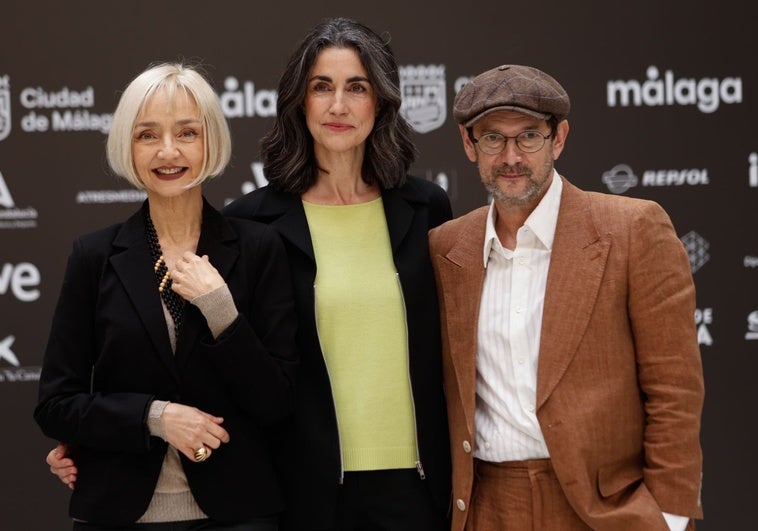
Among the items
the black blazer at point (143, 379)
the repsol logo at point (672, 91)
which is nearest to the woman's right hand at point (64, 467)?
the black blazer at point (143, 379)

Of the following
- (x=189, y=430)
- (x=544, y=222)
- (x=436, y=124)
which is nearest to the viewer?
(x=189, y=430)

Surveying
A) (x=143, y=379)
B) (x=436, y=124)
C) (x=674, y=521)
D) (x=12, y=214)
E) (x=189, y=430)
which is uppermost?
(x=436, y=124)

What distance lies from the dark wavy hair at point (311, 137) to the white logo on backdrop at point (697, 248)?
2.18 meters

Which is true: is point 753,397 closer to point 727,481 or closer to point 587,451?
point 727,481

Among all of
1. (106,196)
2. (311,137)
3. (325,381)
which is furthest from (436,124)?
(325,381)

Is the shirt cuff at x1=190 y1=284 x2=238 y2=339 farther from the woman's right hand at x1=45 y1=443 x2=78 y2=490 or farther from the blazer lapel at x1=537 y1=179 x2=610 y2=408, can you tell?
the blazer lapel at x1=537 y1=179 x2=610 y2=408

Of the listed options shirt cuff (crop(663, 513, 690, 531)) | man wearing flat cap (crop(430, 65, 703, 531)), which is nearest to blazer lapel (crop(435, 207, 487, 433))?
man wearing flat cap (crop(430, 65, 703, 531))

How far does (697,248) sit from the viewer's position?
15.6ft

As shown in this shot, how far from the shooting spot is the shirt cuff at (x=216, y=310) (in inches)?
93.3

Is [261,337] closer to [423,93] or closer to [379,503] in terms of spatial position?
[379,503]

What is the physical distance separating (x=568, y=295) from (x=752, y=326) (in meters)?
2.68

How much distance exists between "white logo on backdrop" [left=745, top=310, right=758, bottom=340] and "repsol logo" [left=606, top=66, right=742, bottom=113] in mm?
1006

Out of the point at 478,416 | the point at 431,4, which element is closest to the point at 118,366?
the point at 478,416

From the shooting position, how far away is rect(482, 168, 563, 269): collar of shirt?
8.32ft
